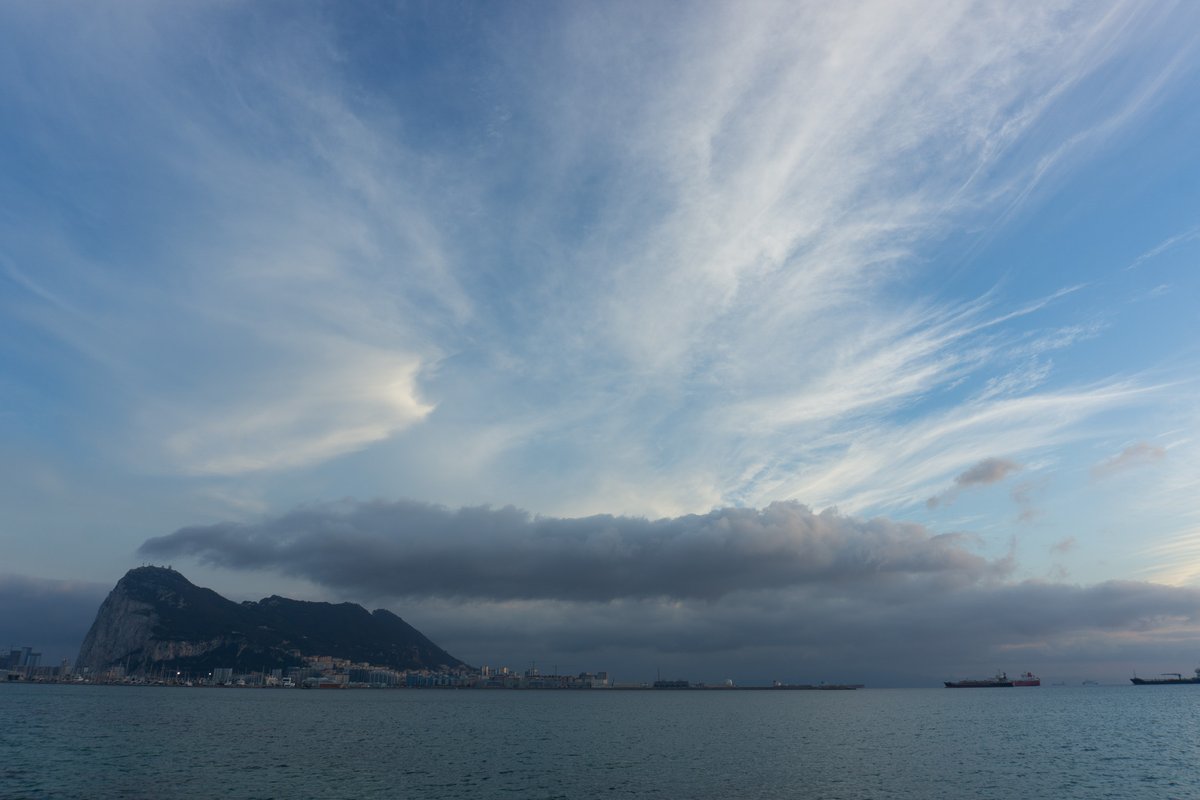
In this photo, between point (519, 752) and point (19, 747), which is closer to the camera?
point (19, 747)

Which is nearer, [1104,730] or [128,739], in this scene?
[128,739]

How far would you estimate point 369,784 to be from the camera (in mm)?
89938

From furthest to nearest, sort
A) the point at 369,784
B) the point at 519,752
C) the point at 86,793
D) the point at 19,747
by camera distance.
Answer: the point at 519,752, the point at 19,747, the point at 369,784, the point at 86,793

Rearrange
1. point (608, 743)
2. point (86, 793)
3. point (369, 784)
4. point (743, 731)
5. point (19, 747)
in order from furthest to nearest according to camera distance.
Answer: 1. point (743, 731)
2. point (608, 743)
3. point (19, 747)
4. point (369, 784)
5. point (86, 793)

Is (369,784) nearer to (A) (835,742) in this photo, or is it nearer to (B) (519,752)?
(B) (519,752)

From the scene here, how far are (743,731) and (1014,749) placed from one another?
2566 inches

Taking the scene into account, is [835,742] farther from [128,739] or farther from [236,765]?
[128,739]

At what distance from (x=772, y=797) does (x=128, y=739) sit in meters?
123

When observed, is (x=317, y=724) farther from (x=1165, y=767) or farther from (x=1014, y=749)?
(x=1165, y=767)

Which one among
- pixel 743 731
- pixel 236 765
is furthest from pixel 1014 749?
pixel 236 765

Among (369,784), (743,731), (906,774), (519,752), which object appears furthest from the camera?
(743,731)

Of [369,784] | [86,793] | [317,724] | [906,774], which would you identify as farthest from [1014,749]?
[317,724]

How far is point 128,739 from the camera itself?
136 m

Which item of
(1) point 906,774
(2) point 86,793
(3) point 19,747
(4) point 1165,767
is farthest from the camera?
(3) point 19,747
